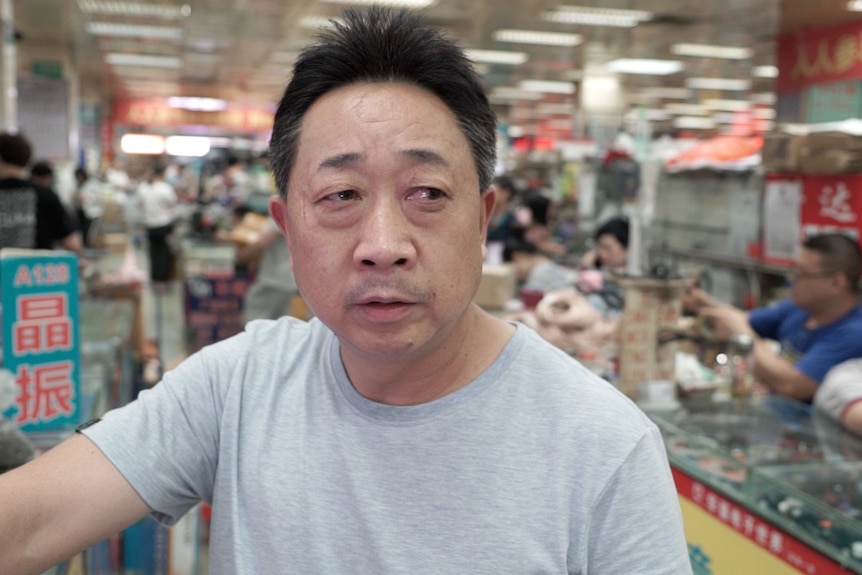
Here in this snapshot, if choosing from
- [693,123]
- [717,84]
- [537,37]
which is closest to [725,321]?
[537,37]

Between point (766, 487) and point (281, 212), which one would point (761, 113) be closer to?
point (766, 487)

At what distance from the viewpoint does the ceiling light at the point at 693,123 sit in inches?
934

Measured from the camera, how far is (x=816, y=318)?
377cm

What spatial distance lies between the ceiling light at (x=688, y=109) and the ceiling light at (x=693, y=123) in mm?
1251

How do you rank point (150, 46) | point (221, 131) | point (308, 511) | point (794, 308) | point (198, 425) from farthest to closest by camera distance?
point (221, 131)
point (150, 46)
point (794, 308)
point (198, 425)
point (308, 511)

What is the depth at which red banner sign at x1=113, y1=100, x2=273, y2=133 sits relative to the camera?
1086 inches

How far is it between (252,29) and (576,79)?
7.44 metres

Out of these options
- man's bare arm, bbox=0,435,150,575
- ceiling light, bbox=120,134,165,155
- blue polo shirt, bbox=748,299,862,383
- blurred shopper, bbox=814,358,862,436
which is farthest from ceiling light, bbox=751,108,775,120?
man's bare arm, bbox=0,435,150,575

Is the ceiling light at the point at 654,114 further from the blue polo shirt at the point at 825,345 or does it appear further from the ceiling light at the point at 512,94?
the blue polo shirt at the point at 825,345

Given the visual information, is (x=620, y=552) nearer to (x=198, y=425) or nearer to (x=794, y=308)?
(x=198, y=425)

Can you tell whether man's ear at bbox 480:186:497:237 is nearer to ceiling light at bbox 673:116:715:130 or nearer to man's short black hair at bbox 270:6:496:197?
man's short black hair at bbox 270:6:496:197

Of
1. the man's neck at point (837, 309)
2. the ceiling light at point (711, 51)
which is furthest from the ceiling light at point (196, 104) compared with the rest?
the man's neck at point (837, 309)

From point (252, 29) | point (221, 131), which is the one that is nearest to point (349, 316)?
point (252, 29)

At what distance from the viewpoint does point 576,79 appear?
16.7 metres
